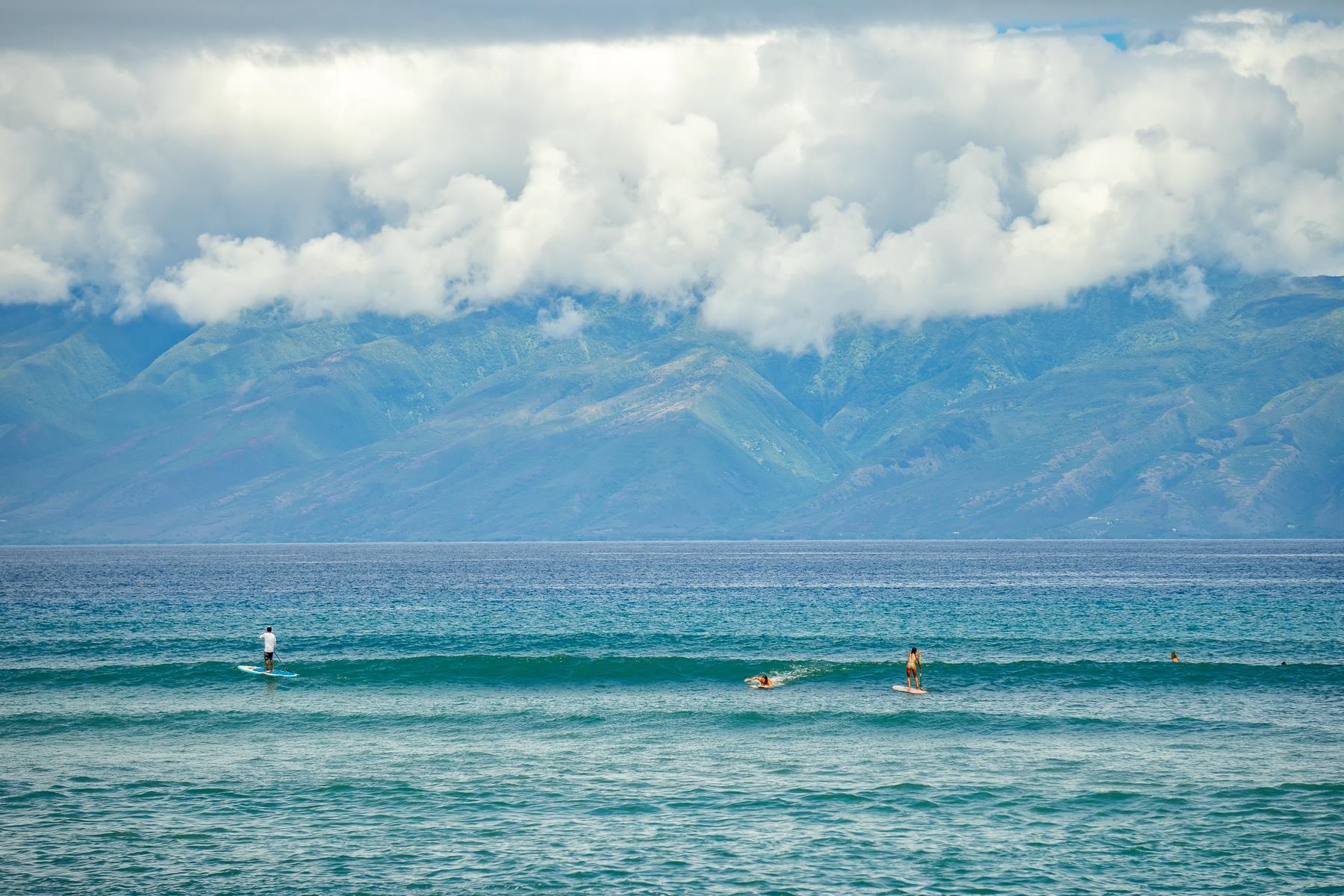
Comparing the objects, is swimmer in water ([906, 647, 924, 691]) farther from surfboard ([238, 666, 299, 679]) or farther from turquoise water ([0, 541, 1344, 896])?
surfboard ([238, 666, 299, 679])

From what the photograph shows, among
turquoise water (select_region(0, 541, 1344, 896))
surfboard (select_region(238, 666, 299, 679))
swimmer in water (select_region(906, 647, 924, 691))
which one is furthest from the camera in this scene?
surfboard (select_region(238, 666, 299, 679))

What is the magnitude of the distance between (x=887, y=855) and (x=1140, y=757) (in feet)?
64.6

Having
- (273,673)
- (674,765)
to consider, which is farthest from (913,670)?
(273,673)

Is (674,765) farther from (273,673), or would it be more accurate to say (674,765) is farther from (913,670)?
(273,673)

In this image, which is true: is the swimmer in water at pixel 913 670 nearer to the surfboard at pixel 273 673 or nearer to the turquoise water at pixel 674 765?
the turquoise water at pixel 674 765

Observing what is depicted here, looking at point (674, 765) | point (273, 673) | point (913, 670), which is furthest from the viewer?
point (273, 673)

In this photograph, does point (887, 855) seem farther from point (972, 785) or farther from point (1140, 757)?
point (1140, 757)

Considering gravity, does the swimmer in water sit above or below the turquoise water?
above

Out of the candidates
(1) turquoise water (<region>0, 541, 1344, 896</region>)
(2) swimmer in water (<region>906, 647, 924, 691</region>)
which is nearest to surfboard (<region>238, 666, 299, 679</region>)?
(1) turquoise water (<region>0, 541, 1344, 896</region>)

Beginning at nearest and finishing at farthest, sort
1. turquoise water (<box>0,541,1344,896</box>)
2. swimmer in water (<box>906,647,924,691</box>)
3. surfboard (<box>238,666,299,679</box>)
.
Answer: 1. turquoise water (<box>0,541,1344,896</box>)
2. swimmer in water (<box>906,647,924,691</box>)
3. surfboard (<box>238,666,299,679</box>)

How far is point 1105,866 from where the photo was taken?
4556cm

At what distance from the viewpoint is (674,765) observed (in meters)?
61.6

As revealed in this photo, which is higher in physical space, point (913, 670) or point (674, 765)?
point (913, 670)

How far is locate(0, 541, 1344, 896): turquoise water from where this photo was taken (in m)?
45.7
